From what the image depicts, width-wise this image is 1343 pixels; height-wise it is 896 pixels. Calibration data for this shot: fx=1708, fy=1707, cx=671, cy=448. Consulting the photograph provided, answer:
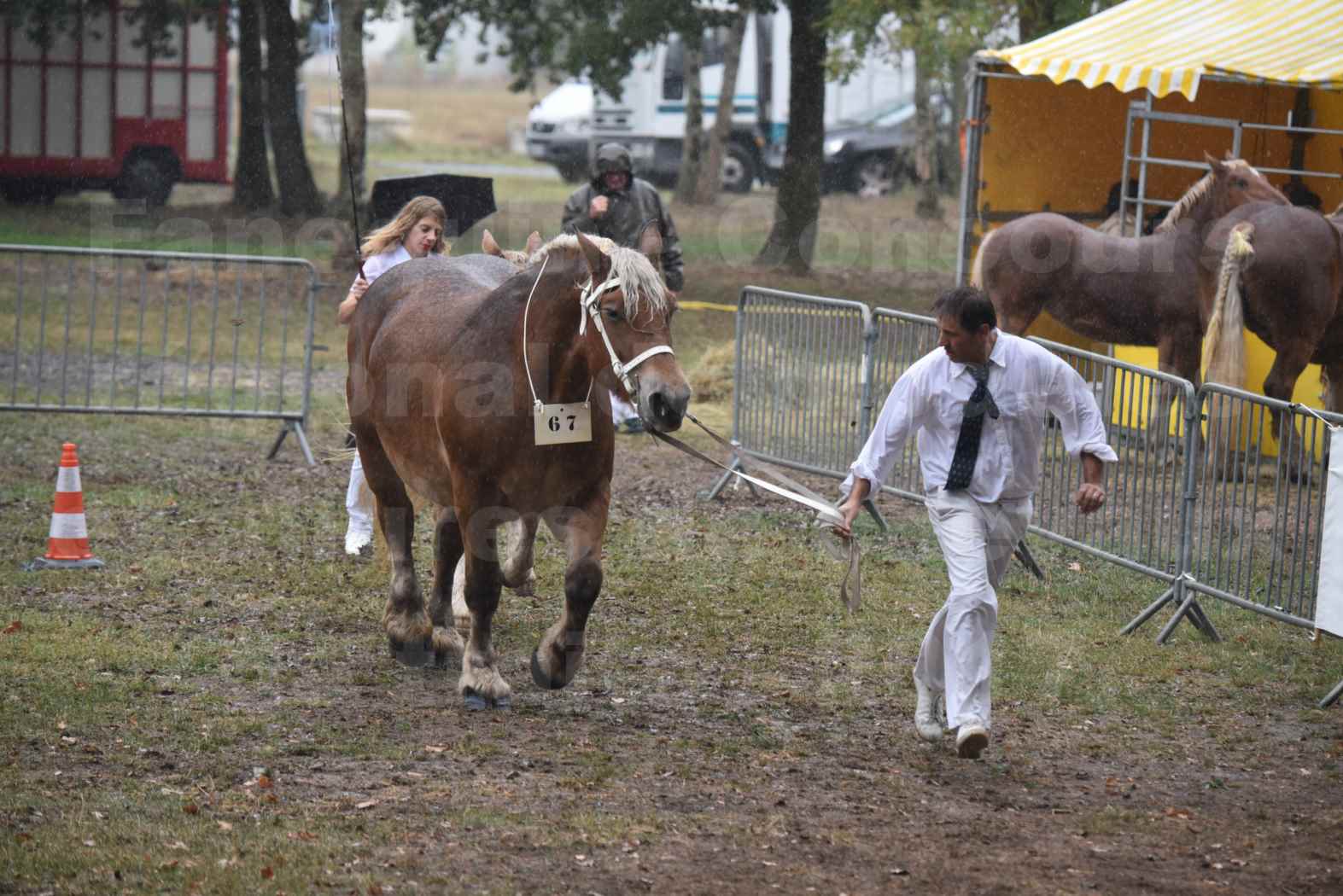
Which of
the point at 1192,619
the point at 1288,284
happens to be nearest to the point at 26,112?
the point at 1288,284

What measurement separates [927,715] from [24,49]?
78.1 ft

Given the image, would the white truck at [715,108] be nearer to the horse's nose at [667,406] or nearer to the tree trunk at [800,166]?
the tree trunk at [800,166]

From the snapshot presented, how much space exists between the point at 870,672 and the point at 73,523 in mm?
4192

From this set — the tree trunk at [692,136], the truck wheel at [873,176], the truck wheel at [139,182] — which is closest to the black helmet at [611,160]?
the truck wheel at [139,182]

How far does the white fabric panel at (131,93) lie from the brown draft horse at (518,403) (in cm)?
2119

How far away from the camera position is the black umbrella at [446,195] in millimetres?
10266

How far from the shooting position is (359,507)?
30.4 feet

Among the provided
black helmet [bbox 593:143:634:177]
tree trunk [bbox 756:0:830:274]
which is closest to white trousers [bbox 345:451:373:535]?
black helmet [bbox 593:143:634:177]

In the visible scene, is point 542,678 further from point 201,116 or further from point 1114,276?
point 201,116

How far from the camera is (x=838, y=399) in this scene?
10688 mm

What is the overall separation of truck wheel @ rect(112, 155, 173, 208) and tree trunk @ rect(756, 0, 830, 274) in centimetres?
994

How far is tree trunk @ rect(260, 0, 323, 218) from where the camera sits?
78.7 ft

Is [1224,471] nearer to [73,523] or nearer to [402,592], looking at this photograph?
[402,592]

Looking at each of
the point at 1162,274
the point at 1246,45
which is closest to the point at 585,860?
the point at 1162,274
